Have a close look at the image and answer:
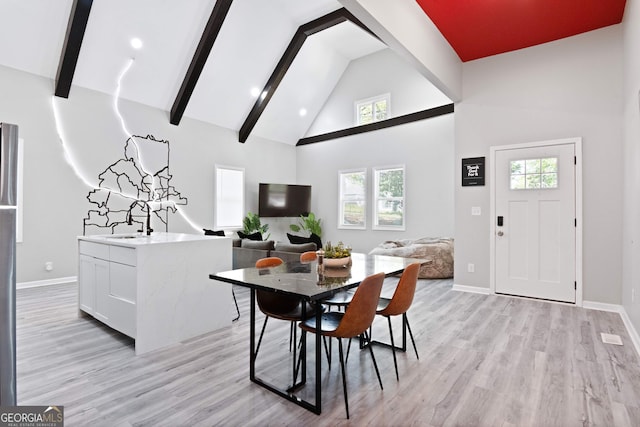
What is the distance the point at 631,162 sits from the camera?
3.34 meters

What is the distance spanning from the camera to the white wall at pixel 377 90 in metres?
7.34

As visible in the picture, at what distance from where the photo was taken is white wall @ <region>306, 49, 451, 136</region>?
24.1 feet

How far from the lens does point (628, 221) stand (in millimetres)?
3510

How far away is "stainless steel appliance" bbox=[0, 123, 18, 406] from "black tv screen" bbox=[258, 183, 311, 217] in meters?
7.07

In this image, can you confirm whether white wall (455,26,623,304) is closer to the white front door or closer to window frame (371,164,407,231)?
the white front door

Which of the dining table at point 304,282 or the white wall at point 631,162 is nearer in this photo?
the dining table at point 304,282

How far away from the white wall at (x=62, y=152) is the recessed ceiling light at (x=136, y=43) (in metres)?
1.08

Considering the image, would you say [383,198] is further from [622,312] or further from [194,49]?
[194,49]

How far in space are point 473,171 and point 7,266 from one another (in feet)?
16.6

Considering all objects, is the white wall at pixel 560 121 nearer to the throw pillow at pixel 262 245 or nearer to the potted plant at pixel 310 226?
the throw pillow at pixel 262 245

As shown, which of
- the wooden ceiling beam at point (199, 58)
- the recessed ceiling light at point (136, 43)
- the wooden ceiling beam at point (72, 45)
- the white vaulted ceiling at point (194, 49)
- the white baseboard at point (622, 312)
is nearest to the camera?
the white baseboard at point (622, 312)

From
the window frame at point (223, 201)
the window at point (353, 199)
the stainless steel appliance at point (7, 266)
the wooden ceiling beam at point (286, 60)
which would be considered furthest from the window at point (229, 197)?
the stainless steel appliance at point (7, 266)

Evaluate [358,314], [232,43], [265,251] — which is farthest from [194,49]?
[358,314]

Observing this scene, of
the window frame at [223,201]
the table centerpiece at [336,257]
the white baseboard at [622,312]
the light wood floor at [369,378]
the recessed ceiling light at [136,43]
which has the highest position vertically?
the recessed ceiling light at [136,43]
